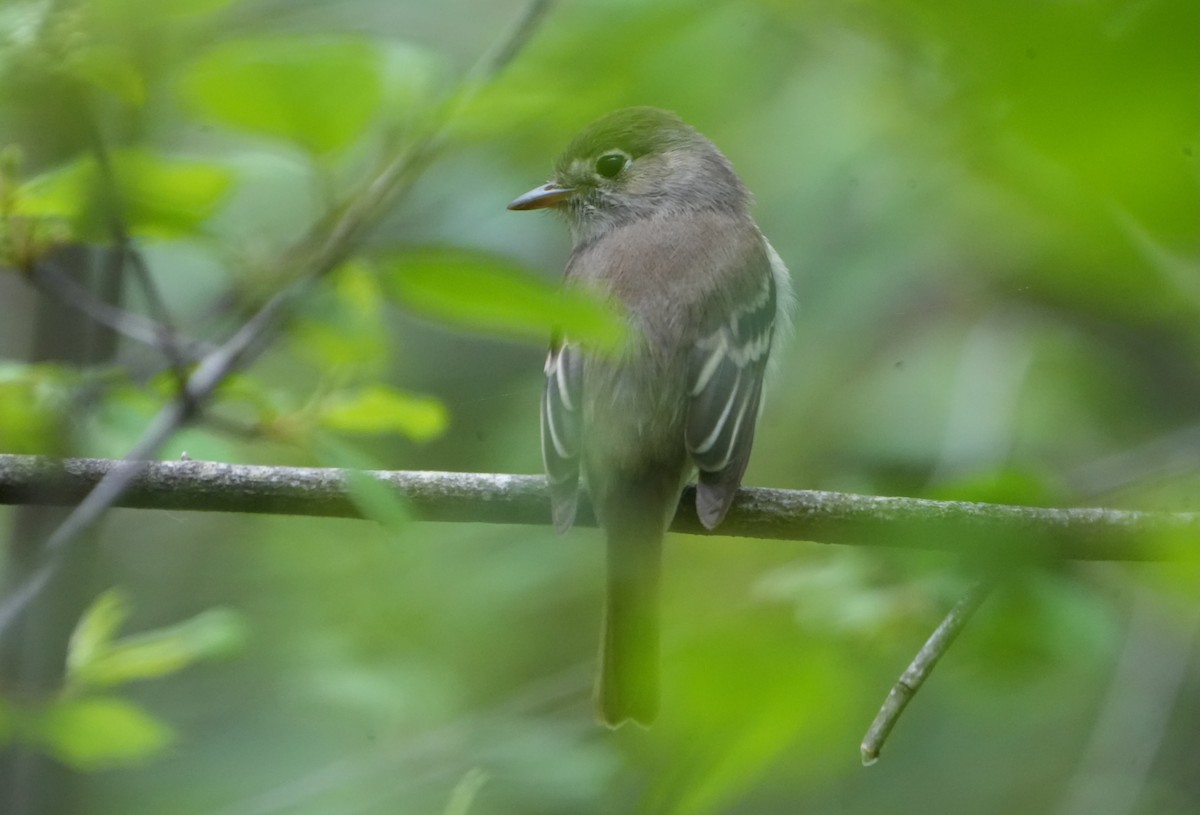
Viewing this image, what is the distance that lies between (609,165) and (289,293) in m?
3.52

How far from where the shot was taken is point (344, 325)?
4.97 ft

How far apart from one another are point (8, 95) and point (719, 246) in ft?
10.1

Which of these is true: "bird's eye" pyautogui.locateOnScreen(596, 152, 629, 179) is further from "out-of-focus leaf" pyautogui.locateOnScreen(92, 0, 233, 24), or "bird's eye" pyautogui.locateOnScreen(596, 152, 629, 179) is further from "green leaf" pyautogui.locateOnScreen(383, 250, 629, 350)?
"green leaf" pyautogui.locateOnScreen(383, 250, 629, 350)

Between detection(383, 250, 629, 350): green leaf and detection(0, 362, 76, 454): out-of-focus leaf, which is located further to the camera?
detection(0, 362, 76, 454): out-of-focus leaf

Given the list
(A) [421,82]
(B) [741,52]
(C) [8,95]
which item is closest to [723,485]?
(B) [741,52]

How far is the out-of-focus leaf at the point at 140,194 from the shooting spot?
137cm

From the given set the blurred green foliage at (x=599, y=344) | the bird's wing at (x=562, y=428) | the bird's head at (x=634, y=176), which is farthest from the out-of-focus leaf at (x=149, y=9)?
A: the bird's head at (x=634, y=176)

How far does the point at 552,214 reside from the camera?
4.65m

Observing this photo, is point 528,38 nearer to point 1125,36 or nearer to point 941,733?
point 1125,36

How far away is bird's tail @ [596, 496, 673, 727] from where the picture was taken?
3105 mm

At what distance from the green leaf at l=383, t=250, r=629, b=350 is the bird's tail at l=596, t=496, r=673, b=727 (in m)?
2.19

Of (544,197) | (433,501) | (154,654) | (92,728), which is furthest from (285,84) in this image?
(544,197)

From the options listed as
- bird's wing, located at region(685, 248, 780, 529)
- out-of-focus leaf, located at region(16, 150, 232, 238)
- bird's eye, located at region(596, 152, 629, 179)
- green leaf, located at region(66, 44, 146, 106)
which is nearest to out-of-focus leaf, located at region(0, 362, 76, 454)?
out-of-focus leaf, located at region(16, 150, 232, 238)

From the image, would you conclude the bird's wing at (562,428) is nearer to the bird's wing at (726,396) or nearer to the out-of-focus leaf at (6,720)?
the bird's wing at (726,396)
